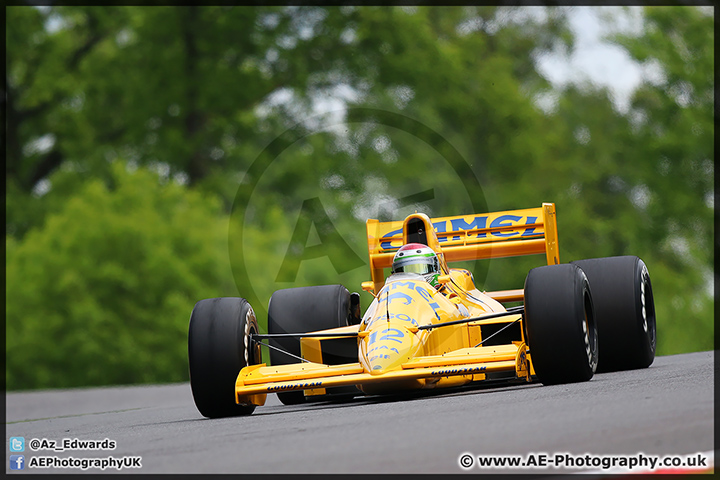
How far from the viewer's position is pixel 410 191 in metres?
31.2

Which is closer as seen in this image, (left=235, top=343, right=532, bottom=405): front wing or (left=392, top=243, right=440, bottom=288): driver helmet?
(left=235, top=343, right=532, bottom=405): front wing

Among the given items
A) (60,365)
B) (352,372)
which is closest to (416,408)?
(352,372)

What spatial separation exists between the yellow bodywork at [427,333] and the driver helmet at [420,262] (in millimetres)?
109

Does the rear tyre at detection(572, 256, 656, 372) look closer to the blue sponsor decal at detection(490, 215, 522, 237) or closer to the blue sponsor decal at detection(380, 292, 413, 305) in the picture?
the blue sponsor decal at detection(490, 215, 522, 237)

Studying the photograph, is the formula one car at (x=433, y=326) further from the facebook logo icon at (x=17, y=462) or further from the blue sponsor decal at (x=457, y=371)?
the facebook logo icon at (x=17, y=462)

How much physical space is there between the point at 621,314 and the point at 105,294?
1610 centimetres

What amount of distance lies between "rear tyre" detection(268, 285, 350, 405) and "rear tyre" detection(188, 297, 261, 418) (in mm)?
1594

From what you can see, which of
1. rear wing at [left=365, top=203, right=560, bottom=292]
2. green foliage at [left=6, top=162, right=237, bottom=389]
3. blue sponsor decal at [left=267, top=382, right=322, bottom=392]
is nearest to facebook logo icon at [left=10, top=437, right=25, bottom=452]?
blue sponsor decal at [left=267, top=382, right=322, bottom=392]

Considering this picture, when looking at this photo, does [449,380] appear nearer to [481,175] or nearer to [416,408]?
[416,408]

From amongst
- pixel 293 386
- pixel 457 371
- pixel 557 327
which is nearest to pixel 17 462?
pixel 293 386

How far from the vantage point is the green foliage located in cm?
2336

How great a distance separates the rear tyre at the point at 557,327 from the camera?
Result: 796 cm

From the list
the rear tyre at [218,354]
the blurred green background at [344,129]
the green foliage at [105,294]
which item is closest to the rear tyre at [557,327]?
the rear tyre at [218,354]

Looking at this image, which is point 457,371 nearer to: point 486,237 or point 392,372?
point 392,372
